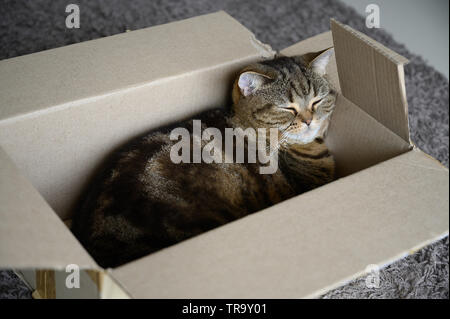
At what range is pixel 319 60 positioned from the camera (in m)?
1.34

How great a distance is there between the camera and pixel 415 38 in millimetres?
2422

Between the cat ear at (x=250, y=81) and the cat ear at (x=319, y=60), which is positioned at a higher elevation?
the cat ear at (x=319, y=60)

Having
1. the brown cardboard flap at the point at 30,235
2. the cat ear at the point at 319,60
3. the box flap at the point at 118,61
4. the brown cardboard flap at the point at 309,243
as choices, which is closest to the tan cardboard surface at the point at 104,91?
the box flap at the point at 118,61

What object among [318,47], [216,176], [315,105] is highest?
[318,47]

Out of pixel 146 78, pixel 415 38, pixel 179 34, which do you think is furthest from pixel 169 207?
pixel 415 38

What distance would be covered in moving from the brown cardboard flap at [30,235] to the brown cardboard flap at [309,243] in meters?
0.09

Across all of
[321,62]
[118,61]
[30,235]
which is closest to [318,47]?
[321,62]

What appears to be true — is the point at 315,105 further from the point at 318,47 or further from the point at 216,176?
the point at 216,176

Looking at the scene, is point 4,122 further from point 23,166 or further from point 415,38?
point 415,38

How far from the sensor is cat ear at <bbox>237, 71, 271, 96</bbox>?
128 centimetres

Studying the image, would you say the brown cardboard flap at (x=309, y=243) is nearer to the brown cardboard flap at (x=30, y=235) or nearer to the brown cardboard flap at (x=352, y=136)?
the brown cardboard flap at (x=30, y=235)

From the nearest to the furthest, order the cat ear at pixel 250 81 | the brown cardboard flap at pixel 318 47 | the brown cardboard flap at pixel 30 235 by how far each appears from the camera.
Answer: the brown cardboard flap at pixel 30 235, the cat ear at pixel 250 81, the brown cardboard flap at pixel 318 47

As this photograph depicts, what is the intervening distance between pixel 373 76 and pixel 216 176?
1.43 ft

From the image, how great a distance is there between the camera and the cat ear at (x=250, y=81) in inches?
50.4
